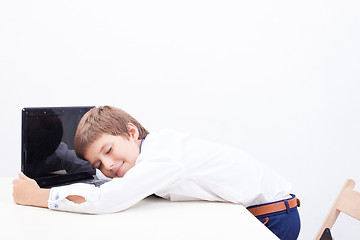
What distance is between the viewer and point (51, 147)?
1.28m

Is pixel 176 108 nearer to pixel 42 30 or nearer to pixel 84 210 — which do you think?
pixel 42 30

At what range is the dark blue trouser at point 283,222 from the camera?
1107mm

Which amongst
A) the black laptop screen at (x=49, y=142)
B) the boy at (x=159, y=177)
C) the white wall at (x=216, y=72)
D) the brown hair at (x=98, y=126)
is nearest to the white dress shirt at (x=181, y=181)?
the boy at (x=159, y=177)

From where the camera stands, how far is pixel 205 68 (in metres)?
1.99

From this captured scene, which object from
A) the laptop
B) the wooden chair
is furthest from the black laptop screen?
the wooden chair

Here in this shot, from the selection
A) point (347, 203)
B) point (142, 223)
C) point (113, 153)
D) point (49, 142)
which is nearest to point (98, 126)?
point (113, 153)

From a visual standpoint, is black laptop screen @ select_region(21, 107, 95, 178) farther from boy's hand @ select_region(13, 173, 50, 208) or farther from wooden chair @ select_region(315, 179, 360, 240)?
wooden chair @ select_region(315, 179, 360, 240)

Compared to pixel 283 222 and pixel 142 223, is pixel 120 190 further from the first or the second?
pixel 283 222

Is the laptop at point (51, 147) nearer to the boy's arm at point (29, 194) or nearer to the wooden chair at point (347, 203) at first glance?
Answer: the boy's arm at point (29, 194)

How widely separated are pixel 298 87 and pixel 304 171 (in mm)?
416

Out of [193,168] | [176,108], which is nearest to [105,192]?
[193,168]

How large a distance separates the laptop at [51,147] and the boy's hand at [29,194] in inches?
7.3

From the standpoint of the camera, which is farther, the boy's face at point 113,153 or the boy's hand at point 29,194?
the boy's face at point 113,153

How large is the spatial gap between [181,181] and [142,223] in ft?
0.61
